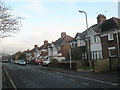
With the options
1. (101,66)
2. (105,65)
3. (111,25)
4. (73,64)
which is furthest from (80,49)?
(101,66)

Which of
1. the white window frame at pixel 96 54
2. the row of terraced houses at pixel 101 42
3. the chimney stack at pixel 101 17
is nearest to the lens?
the row of terraced houses at pixel 101 42

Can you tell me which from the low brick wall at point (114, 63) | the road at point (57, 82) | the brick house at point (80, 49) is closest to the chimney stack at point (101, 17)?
the brick house at point (80, 49)

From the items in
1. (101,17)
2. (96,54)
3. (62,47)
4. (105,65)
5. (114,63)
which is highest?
(101,17)

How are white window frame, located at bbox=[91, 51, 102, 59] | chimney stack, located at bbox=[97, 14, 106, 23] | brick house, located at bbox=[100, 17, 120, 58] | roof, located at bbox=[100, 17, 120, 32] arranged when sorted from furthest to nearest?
chimney stack, located at bbox=[97, 14, 106, 23], white window frame, located at bbox=[91, 51, 102, 59], roof, located at bbox=[100, 17, 120, 32], brick house, located at bbox=[100, 17, 120, 58]

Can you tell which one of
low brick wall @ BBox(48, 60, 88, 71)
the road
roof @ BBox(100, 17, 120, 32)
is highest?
roof @ BBox(100, 17, 120, 32)

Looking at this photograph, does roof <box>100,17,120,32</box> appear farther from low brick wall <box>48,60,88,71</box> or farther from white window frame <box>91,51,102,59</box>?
low brick wall <box>48,60,88,71</box>

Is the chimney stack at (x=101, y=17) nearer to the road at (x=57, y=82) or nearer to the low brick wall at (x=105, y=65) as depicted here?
the low brick wall at (x=105, y=65)

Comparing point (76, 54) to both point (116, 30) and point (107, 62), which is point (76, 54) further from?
point (107, 62)

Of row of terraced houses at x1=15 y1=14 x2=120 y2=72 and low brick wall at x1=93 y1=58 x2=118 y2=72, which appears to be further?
row of terraced houses at x1=15 y1=14 x2=120 y2=72

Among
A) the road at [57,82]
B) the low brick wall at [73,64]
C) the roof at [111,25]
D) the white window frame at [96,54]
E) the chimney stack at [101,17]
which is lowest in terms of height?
the road at [57,82]

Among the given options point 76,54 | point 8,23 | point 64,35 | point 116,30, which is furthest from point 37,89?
point 64,35

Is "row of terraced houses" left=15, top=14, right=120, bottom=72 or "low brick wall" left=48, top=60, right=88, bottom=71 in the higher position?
"row of terraced houses" left=15, top=14, right=120, bottom=72

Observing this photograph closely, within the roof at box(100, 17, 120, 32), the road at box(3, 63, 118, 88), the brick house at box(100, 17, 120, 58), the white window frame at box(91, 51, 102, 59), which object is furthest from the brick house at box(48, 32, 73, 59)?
the road at box(3, 63, 118, 88)

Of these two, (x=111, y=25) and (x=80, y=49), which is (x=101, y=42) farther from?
(x=80, y=49)
